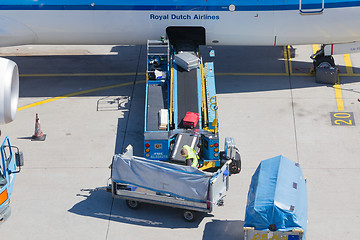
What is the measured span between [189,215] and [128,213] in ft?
5.45

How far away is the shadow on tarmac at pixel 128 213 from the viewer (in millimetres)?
16031

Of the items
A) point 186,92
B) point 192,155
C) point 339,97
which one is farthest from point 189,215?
Answer: point 339,97

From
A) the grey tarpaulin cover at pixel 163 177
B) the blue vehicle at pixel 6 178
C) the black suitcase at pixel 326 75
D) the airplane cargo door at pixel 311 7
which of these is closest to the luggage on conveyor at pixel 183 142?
the grey tarpaulin cover at pixel 163 177

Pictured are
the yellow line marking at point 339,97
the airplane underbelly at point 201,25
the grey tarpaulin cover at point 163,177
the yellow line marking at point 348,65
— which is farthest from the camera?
the yellow line marking at point 348,65

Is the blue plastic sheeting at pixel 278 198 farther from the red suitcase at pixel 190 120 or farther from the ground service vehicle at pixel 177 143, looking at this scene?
the red suitcase at pixel 190 120

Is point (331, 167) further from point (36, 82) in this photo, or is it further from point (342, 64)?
Result: point (36, 82)

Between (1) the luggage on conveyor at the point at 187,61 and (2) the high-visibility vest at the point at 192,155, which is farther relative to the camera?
(1) the luggage on conveyor at the point at 187,61

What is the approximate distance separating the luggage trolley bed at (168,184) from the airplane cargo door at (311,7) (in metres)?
8.52

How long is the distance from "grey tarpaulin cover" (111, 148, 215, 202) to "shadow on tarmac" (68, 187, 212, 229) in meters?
0.85

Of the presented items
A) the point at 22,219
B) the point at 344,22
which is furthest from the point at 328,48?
the point at 22,219

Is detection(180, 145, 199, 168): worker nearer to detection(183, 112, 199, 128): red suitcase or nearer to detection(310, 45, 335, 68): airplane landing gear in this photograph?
detection(183, 112, 199, 128): red suitcase

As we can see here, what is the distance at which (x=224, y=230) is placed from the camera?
15672 mm

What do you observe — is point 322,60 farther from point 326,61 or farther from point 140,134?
point 140,134

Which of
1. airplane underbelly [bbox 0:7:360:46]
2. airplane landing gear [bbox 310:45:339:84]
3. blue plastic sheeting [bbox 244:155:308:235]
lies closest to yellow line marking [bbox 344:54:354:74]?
airplane landing gear [bbox 310:45:339:84]
